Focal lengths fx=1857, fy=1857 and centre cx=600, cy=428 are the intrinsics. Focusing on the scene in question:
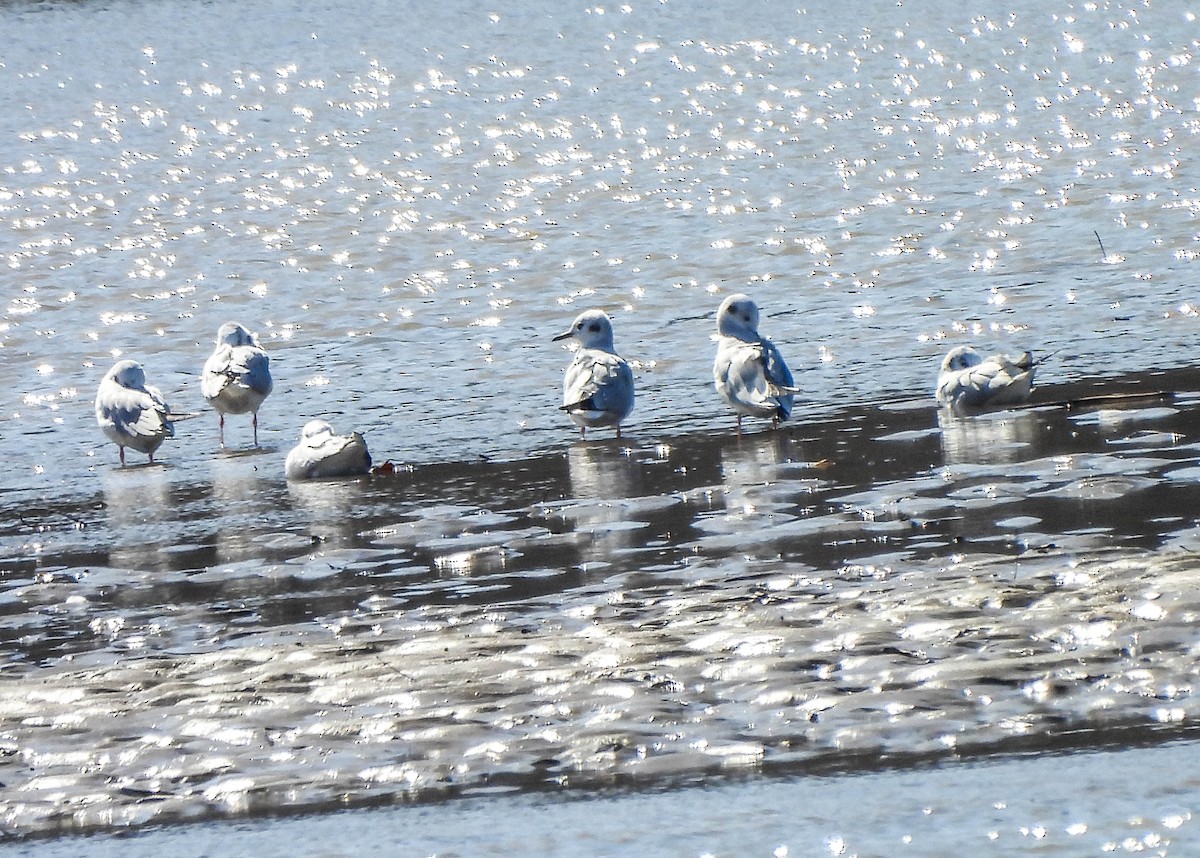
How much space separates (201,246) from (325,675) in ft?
49.0

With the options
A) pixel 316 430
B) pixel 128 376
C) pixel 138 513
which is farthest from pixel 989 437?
pixel 128 376

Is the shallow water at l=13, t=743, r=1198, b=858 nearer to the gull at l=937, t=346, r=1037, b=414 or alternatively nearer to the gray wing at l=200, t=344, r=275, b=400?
the gull at l=937, t=346, r=1037, b=414

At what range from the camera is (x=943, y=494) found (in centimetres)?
823

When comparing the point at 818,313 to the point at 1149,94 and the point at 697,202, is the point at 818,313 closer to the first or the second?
the point at 697,202

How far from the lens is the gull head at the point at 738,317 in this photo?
12.2 m

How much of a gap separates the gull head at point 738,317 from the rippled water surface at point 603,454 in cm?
50

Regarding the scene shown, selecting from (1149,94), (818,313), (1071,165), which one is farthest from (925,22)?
(818,313)

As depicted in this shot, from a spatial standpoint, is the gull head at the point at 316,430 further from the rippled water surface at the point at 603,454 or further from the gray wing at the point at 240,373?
the gray wing at the point at 240,373

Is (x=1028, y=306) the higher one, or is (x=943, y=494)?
(x=1028, y=306)

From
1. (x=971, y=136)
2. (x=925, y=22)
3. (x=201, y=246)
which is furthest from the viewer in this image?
(x=925, y=22)

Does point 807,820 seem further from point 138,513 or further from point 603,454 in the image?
point 138,513

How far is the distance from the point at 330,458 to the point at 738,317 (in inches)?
128

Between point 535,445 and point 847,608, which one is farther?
point 535,445

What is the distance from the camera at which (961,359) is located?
10820 millimetres
